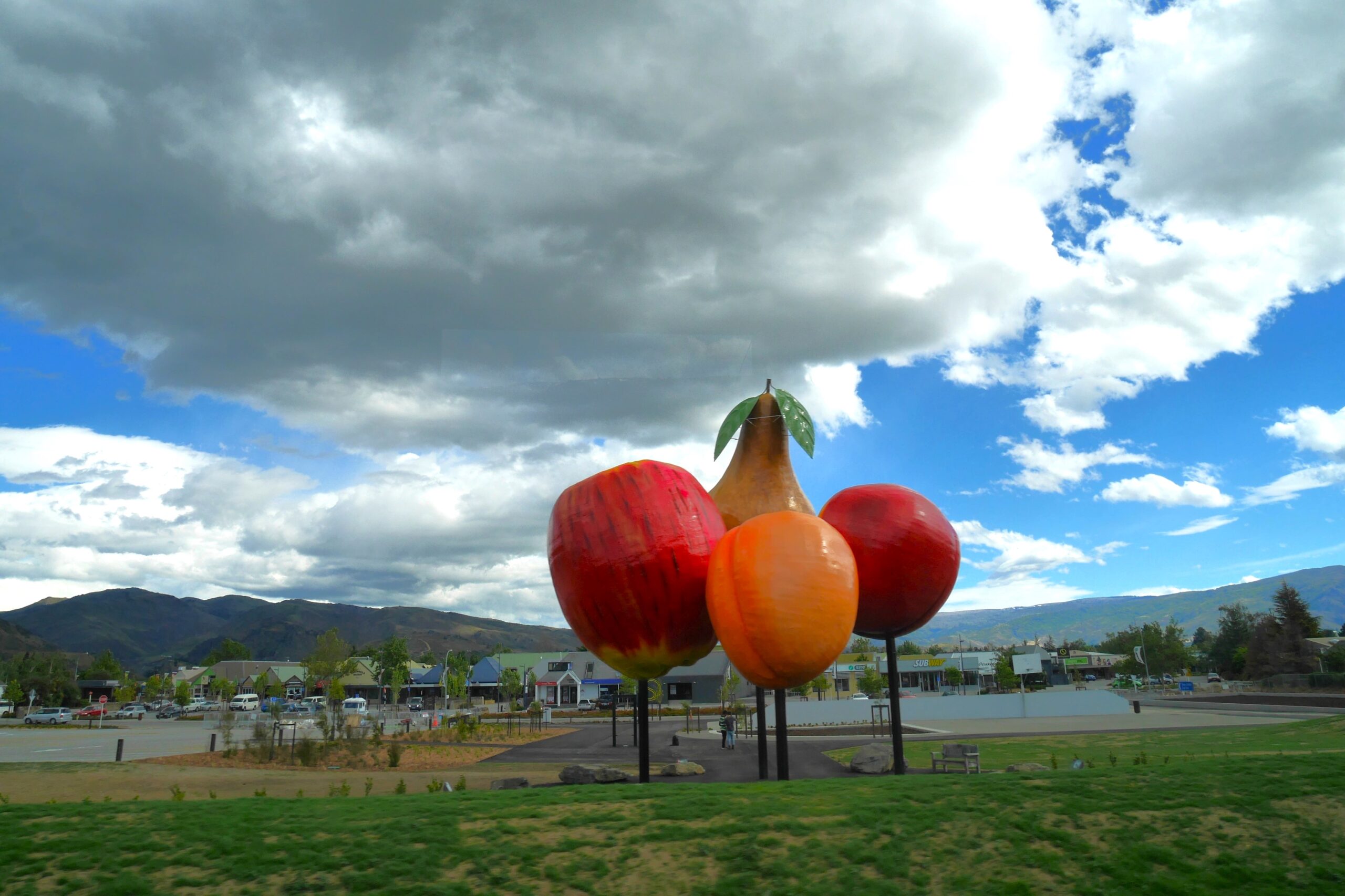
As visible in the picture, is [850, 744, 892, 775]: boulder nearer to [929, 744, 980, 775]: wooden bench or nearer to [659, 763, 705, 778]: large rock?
[929, 744, 980, 775]: wooden bench

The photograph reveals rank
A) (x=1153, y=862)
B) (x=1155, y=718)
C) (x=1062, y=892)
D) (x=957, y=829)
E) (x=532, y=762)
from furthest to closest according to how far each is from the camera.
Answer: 1. (x=1155, y=718)
2. (x=532, y=762)
3. (x=957, y=829)
4. (x=1153, y=862)
5. (x=1062, y=892)

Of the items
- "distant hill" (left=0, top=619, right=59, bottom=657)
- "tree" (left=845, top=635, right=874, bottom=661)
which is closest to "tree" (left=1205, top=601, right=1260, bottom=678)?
"tree" (left=845, top=635, right=874, bottom=661)

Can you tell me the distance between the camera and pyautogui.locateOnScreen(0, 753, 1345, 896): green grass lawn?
A: 873 cm

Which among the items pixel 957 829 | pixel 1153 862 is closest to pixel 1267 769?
pixel 1153 862

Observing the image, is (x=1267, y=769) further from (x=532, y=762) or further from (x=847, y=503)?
(x=532, y=762)

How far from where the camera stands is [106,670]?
95.6 metres

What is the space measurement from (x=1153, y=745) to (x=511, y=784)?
67.4 ft

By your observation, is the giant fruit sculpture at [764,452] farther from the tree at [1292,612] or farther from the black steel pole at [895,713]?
the tree at [1292,612]

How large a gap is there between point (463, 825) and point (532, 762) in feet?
56.0

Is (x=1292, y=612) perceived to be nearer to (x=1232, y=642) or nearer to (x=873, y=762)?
(x=1232, y=642)

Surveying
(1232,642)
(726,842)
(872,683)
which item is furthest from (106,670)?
(1232,642)

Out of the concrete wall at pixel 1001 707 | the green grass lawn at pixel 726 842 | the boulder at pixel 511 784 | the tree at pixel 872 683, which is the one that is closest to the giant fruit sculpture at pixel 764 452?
the green grass lawn at pixel 726 842

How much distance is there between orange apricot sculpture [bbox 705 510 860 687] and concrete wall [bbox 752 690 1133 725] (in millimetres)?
35067

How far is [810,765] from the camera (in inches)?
891
